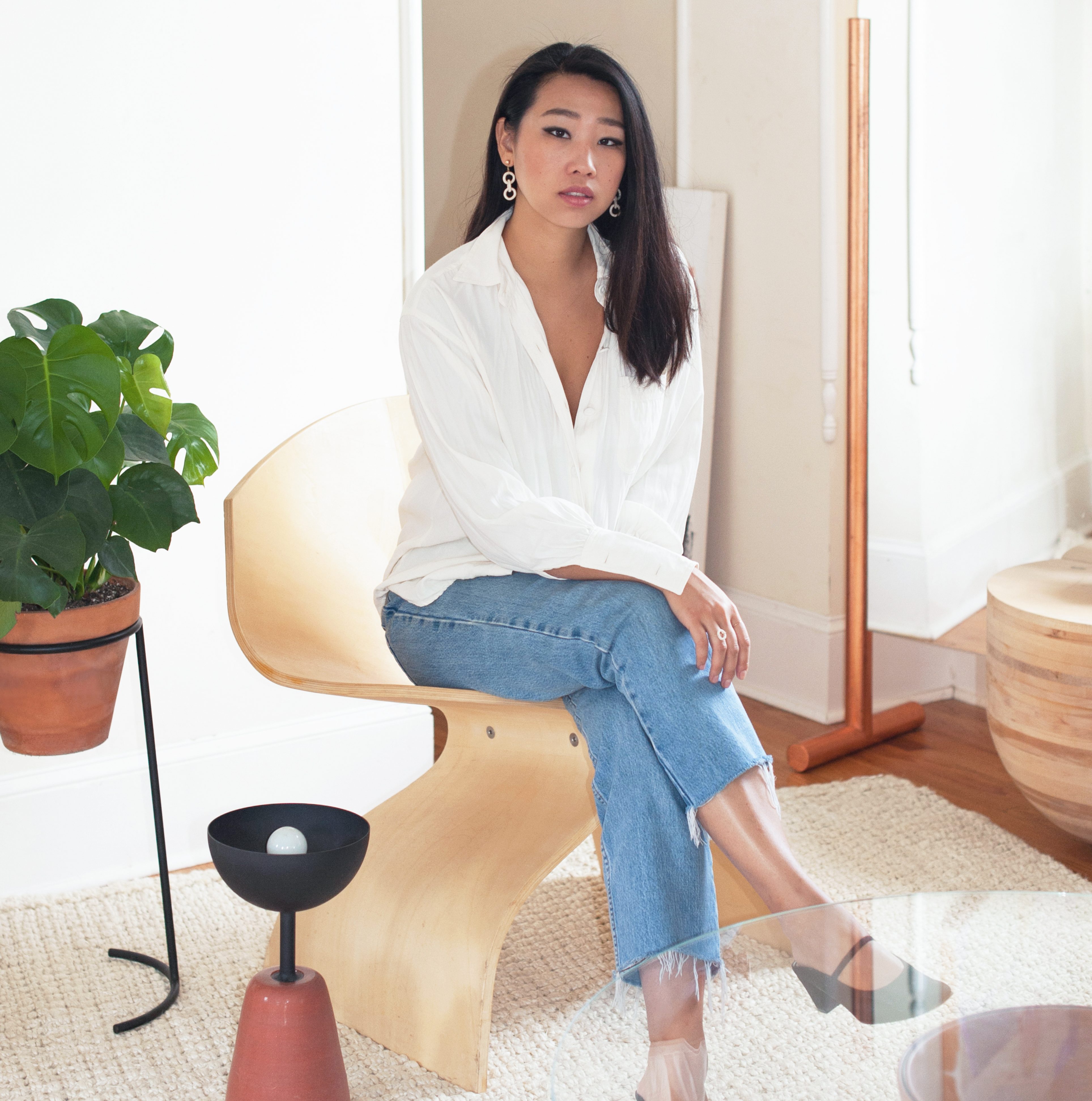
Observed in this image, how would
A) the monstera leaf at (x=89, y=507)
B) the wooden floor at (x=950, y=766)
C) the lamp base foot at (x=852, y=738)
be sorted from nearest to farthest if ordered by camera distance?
the monstera leaf at (x=89, y=507) < the wooden floor at (x=950, y=766) < the lamp base foot at (x=852, y=738)

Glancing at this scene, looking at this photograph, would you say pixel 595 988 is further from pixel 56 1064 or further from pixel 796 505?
pixel 796 505

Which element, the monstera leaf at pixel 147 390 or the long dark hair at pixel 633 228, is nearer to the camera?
the monstera leaf at pixel 147 390

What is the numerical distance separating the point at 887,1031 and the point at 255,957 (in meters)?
1.13

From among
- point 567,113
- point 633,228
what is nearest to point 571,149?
point 567,113

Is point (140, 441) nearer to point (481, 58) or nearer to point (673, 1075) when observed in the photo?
point (673, 1075)

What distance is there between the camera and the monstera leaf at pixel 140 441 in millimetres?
1551

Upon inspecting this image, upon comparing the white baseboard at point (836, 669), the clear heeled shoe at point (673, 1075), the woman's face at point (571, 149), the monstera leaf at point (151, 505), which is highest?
the woman's face at point (571, 149)

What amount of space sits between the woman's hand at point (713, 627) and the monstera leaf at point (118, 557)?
0.67 metres

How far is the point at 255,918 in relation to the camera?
6.32ft

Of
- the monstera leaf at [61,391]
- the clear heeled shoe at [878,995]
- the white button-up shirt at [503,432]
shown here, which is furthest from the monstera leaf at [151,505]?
the clear heeled shoe at [878,995]

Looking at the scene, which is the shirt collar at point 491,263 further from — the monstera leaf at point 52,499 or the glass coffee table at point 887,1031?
the glass coffee table at point 887,1031

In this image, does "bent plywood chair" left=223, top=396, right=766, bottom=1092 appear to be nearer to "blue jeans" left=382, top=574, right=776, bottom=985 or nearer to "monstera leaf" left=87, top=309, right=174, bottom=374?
"blue jeans" left=382, top=574, right=776, bottom=985

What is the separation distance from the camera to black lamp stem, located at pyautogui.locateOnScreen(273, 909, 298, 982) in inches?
50.5

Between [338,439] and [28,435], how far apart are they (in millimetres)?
500
